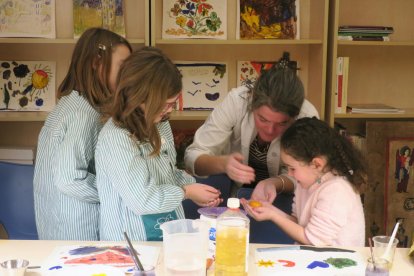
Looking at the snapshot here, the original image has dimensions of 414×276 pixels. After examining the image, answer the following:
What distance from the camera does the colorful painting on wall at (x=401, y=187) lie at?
317cm

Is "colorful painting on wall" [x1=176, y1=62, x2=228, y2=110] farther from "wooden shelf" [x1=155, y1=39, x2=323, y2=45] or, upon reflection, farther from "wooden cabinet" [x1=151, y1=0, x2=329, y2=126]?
"wooden shelf" [x1=155, y1=39, x2=323, y2=45]

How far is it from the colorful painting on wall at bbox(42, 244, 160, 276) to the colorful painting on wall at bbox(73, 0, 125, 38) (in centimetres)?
179

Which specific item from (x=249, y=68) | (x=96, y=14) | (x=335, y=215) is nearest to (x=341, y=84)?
(x=249, y=68)

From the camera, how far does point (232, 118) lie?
2309mm

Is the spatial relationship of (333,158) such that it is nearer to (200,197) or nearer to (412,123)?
(200,197)

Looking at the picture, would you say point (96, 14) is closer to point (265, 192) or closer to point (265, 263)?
point (265, 192)

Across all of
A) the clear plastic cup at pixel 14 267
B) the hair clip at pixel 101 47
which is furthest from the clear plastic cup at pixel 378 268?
the hair clip at pixel 101 47

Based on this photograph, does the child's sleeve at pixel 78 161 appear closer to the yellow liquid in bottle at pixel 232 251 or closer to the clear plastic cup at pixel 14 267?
the clear plastic cup at pixel 14 267

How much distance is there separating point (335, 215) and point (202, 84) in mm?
1716

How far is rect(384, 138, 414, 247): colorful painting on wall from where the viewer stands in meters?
3.17

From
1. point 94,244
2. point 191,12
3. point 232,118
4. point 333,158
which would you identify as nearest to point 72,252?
point 94,244

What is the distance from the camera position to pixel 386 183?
3.17m

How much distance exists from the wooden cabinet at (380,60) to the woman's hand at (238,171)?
1348 mm

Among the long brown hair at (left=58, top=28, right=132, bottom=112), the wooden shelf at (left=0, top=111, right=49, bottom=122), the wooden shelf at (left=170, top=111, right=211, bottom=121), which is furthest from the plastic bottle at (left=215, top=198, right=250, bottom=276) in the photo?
the wooden shelf at (left=0, top=111, right=49, bottom=122)
